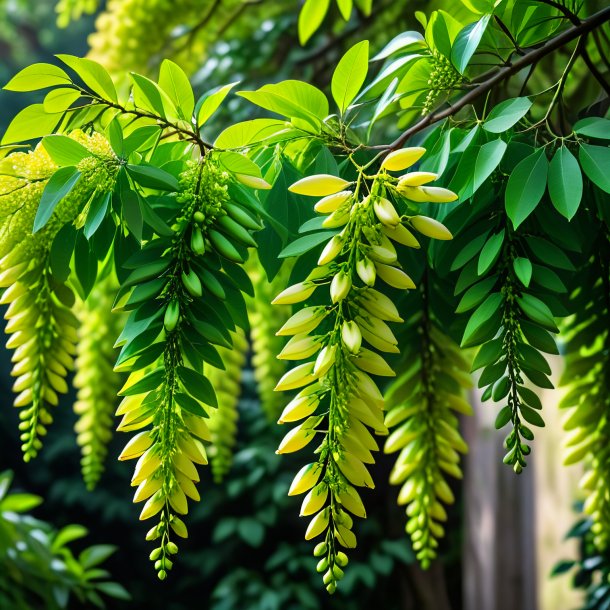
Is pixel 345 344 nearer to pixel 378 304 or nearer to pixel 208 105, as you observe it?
pixel 378 304

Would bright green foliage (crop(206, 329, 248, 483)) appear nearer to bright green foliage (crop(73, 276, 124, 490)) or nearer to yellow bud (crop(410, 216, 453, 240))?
bright green foliage (crop(73, 276, 124, 490))

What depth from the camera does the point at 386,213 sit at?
1.41ft

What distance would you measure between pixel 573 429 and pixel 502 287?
0.89 feet

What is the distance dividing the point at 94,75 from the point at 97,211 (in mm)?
93

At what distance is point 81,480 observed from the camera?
285 cm

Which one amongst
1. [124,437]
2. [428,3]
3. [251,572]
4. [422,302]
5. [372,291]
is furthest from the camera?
[124,437]

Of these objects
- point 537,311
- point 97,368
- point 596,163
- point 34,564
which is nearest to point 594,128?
point 596,163

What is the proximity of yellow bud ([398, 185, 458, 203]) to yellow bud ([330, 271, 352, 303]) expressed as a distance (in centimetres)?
6

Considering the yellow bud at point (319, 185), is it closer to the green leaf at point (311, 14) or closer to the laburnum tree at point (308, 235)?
the laburnum tree at point (308, 235)

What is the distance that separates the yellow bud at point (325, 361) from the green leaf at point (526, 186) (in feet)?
0.46

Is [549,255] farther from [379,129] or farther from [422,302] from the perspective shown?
[379,129]

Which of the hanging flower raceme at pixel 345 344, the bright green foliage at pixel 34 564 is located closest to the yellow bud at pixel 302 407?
the hanging flower raceme at pixel 345 344

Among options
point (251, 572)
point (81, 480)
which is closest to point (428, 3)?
point (251, 572)

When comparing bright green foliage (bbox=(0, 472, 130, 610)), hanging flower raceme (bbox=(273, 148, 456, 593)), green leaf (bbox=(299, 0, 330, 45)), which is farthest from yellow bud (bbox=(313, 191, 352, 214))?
bright green foliage (bbox=(0, 472, 130, 610))
